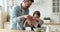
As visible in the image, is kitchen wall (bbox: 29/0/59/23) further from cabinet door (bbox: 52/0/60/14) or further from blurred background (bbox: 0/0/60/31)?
cabinet door (bbox: 52/0/60/14)

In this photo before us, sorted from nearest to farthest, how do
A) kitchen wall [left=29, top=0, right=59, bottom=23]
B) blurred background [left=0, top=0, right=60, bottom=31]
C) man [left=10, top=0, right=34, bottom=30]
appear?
1. man [left=10, top=0, right=34, bottom=30]
2. blurred background [left=0, top=0, right=60, bottom=31]
3. kitchen wall [left=29, top=0, right=59, bottom=23]

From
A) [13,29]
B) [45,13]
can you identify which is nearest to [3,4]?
[45,13]

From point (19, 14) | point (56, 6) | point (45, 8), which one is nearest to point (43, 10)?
point (45, 8)

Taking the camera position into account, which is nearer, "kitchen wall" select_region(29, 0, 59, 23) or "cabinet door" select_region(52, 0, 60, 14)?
"cabinet door" select_region(52, 0, 60, 14)

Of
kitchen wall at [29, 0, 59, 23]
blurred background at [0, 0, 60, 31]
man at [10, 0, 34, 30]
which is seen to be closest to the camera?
man at [10, 0, 34, 30]

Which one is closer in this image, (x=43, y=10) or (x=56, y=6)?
(x=56, y=6)

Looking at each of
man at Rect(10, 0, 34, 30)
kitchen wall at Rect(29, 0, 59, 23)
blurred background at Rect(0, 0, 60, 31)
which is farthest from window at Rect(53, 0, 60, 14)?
man at Rect(10, 0, 34, 30)

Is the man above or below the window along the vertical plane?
below

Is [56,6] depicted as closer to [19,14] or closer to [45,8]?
[45,8]

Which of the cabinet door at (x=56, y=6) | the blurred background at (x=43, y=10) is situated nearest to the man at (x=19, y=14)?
the blurred background at (x=43, y=10)

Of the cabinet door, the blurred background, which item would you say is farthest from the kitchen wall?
the cabinet door

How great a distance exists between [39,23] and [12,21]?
440 mm

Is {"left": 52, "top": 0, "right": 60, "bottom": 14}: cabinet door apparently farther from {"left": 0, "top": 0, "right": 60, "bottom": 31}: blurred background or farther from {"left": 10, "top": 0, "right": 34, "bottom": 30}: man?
{"left": 10, "top": 0, "right": 34, "bottom": 30}: man

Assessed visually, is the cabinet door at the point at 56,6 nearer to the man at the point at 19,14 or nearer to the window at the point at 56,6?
the window at the point at 56,6
